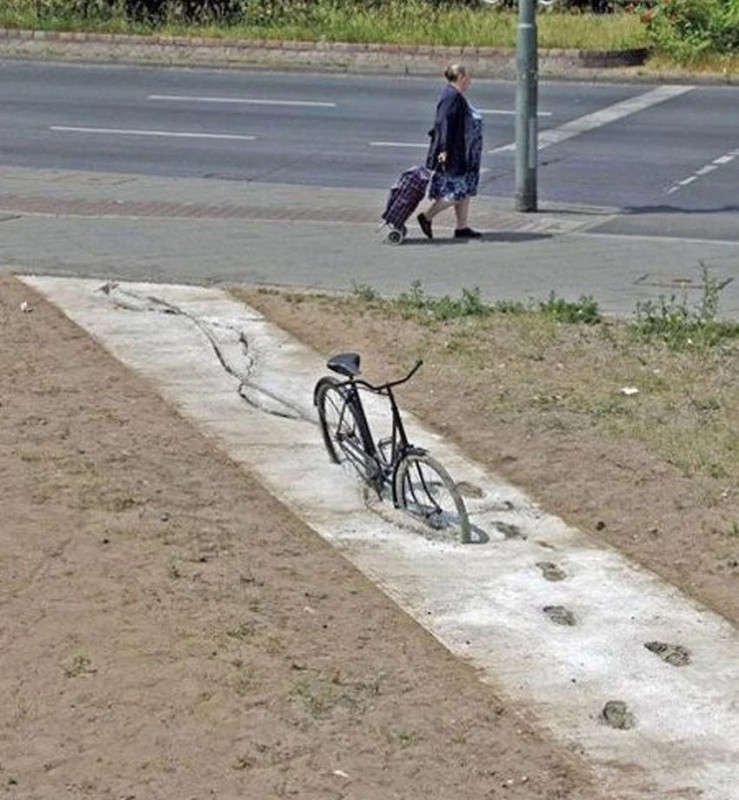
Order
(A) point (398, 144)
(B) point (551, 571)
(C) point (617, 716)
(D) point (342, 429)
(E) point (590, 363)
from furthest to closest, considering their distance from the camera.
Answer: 1. (A) point (398, 144)
2. (E) point (590, 363)
3. (D) point (342, 429)
4. (B) point (551, 571)
5. (C) point (617, 716)

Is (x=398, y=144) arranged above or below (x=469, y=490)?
below

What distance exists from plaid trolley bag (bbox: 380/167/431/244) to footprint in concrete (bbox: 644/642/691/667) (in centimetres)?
973

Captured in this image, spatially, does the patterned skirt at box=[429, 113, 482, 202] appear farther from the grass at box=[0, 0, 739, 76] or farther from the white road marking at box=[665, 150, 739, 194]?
the grass at box=[0, 0, 739, 76]

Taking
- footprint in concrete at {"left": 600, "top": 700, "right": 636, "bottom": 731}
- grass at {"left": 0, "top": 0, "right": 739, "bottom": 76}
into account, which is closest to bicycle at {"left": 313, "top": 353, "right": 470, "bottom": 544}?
footprint in concrete at {"left": 600, "top": 700, "right": 636, "bottom": 731}

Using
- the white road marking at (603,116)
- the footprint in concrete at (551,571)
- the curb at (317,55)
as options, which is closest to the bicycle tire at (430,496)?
the footprint in concrete at (551,571)

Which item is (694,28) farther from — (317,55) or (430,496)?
(430,496)

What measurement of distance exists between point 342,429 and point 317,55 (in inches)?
866

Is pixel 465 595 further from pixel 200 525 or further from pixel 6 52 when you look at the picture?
pixel 6 52

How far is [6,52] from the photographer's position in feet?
114

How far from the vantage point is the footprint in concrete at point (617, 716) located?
7543 millimetres

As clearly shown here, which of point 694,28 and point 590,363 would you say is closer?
point 590,363

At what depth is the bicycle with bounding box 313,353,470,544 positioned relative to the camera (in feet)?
31.8

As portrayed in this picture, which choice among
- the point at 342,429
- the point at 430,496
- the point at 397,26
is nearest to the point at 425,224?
the point at 342,429

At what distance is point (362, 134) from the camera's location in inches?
977
